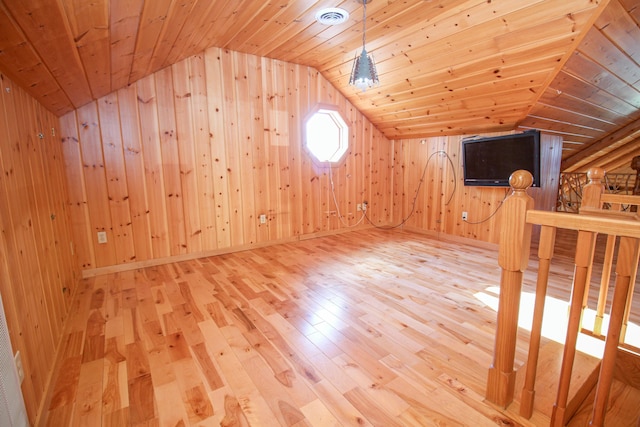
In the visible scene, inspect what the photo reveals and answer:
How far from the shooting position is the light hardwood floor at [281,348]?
4.63ft

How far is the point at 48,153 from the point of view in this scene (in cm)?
237

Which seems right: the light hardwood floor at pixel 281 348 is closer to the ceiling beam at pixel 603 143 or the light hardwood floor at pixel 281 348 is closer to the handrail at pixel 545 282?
the handrail at pixel 545 282

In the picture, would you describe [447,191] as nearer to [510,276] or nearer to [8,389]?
[510,276]

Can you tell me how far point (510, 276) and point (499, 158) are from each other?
2948 millimetres

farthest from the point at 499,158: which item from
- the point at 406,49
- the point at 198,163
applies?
the point at 198,163

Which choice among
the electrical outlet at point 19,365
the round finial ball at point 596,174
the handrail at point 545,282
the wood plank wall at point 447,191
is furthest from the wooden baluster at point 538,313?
the wood plank wall at point 447,191

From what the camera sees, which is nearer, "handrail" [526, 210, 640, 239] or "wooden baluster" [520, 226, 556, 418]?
"handrail" [526, 210, 640, 239]

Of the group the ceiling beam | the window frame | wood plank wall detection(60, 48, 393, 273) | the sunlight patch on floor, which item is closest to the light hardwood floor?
the sunlight patch on floor

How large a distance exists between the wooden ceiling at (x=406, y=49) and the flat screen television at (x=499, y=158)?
0.25m

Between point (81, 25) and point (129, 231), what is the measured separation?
7.94 feet

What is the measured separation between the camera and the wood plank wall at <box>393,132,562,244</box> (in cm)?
413

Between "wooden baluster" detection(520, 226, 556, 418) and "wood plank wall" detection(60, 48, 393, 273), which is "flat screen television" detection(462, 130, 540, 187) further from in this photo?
"wooden baluster" detection(520, 226, 556, 418)

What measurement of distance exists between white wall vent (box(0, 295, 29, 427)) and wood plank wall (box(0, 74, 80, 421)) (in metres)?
0.13

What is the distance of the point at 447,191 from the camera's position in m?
4.61
